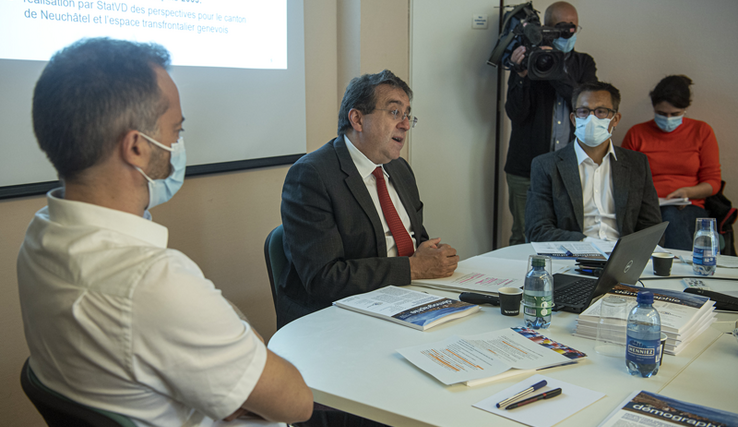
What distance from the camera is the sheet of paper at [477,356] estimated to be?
1.14 meters

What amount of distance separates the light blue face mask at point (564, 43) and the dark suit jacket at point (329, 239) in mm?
1995

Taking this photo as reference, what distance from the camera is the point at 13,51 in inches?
78.8

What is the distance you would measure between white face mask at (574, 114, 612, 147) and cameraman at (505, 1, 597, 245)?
749 millimetres

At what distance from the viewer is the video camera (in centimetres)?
333

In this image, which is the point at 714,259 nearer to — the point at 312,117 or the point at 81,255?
the point at 81,255

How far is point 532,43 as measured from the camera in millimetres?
A: 3410

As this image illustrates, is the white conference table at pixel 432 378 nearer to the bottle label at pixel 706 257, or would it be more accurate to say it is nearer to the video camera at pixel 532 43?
the bottle label at pixel 706 257

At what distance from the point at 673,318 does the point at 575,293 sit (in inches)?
13.0

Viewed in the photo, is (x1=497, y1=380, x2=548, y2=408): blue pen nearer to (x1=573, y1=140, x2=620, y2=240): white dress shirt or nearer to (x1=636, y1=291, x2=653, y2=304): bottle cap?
(x1=636, y1=291, x2=653, y2=304): bottle cap

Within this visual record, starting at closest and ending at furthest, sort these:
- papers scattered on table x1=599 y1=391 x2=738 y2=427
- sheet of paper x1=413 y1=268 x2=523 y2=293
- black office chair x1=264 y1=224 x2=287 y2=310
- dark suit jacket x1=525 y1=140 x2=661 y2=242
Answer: papers scattered on table x1=599 y1=391 x2=738 y2=427 → sheet of paper x1=413 y1=268 x2=523 y2=293 → black office chair x1=264 y1=224 x2=287 y2=310 → dark suit jacket x1=525 y1=140 x2=661 y2=242

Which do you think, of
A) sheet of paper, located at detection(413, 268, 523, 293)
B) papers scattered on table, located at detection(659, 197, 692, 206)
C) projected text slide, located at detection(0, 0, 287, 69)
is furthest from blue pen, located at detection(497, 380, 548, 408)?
papers scattered on table, located at detection(659, 197, 692, 206)

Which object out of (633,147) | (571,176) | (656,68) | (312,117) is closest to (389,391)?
(571,176)

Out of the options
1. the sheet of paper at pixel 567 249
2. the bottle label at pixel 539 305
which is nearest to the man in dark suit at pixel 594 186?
the sheet of paper at pixel 567 249

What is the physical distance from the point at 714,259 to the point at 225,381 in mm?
1745
